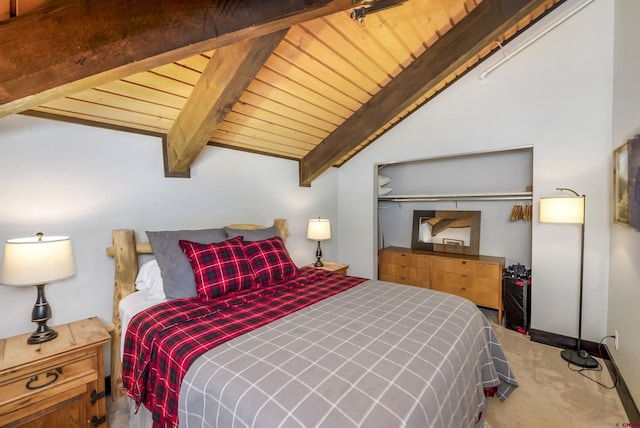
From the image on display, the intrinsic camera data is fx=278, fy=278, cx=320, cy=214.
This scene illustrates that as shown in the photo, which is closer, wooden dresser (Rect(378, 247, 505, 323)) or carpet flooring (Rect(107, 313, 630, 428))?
carpet flooring (Rect(107, 313, 630, 428))

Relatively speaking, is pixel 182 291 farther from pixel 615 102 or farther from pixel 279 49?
pixel 615 102

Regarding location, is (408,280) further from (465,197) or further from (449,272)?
(465,197)

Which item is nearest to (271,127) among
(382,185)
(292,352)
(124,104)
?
(124,104)

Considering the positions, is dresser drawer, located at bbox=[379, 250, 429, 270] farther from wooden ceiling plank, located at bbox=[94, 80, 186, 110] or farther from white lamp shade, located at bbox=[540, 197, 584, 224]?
wooden ceiling plank, located at bbox=[94, 80, 186, 110]

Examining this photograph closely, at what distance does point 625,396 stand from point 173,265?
3156 mm

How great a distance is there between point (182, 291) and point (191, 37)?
152 centimetres

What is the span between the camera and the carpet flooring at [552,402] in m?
1.70

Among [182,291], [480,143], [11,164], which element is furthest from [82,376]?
[480,143]

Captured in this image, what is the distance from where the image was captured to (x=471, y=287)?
3.19 m

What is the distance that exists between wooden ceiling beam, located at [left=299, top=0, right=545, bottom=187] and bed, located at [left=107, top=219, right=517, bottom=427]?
65.1 inches

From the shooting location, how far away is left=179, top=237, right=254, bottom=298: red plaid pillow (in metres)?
1.90

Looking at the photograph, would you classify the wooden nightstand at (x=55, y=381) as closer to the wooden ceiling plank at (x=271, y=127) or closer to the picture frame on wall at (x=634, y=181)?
the wooden ceiling plank at (x=271, y=127)

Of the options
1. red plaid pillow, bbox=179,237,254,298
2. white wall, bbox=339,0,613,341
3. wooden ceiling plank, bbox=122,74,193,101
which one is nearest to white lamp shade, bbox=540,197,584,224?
white wall, bbox=339,0,613,341

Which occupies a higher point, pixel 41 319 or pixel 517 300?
pixel 41 319
